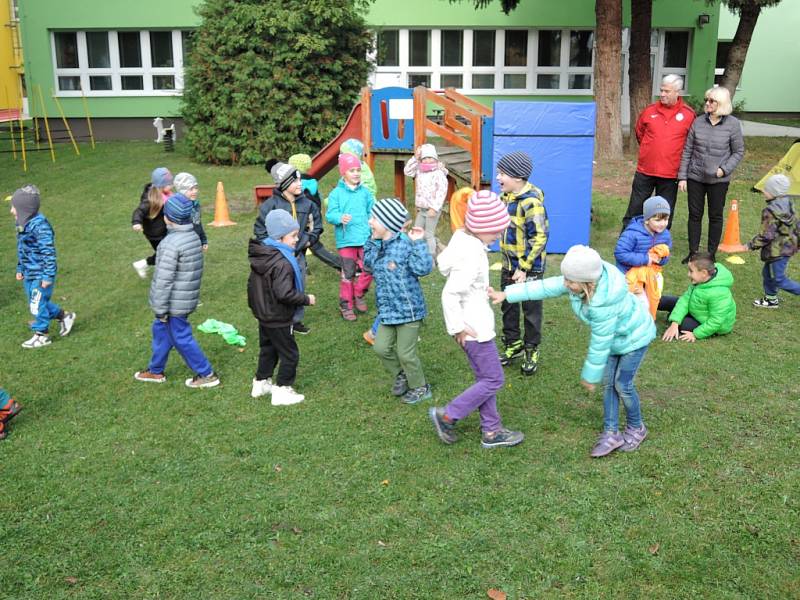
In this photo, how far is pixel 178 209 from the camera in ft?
20.5

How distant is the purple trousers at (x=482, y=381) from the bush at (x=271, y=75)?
12.9m

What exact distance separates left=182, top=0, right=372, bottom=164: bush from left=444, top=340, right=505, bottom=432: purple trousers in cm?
1293

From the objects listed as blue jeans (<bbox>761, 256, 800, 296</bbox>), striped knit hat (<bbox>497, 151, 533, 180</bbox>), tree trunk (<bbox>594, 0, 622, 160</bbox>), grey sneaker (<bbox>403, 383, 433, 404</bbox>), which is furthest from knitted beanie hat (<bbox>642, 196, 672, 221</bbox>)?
tree trunk (<bbox>594, 0, 622, 160</bbox>)

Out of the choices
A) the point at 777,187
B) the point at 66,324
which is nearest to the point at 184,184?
the point at 66,324

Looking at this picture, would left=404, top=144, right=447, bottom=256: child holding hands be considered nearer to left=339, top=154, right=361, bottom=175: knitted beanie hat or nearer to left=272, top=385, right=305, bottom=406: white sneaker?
left=339, top=154, right=361, bottom=175: knitted beanie hat

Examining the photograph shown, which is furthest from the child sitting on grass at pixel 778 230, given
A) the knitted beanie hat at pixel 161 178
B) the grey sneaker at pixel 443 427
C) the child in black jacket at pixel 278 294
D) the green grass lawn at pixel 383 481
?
the knitted beanie hat at pixel 161 178

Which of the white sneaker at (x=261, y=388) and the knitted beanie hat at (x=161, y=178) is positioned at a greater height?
the knitted beanie hat at (x=161, y=178)

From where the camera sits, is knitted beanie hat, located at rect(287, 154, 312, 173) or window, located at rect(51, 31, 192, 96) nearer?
knitted beanie hat, located at rect(287, 154, 312, 173)

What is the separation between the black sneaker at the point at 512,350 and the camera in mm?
6852

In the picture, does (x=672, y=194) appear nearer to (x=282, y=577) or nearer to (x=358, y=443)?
(x=358, y=443)

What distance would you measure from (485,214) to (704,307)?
11.2ft

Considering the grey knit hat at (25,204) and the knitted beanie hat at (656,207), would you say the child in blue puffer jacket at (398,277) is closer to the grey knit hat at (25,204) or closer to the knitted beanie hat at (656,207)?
the knitted beanie hat at (656,207)

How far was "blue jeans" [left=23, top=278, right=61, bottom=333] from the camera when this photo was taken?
7.65m

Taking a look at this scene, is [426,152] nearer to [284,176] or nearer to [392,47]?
[284,176]
